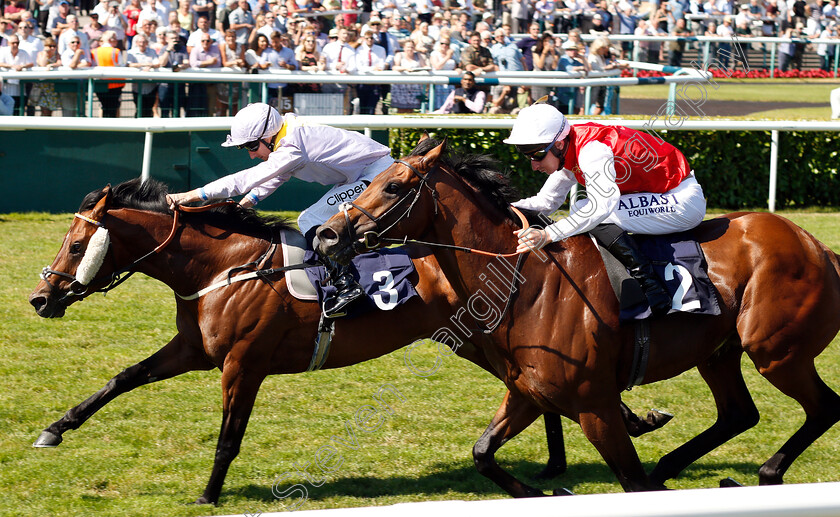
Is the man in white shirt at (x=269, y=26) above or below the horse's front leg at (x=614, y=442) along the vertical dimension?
above

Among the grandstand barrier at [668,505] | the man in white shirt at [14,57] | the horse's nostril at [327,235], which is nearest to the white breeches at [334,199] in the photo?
the horse's nostril at [327,235]

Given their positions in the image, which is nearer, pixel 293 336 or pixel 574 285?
pixel 574 285

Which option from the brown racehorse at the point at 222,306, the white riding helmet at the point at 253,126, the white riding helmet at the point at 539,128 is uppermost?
the white riding helmet at the point at 539,128

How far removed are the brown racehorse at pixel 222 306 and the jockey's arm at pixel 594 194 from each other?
2.41 feet

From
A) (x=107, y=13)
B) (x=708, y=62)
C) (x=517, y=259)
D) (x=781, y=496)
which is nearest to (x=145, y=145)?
(x=107, y=13)

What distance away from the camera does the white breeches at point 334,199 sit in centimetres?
473

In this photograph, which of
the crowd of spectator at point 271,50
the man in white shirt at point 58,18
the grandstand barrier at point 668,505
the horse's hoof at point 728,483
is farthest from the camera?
the man in white shirt at point 58,18

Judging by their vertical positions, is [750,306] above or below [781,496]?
below

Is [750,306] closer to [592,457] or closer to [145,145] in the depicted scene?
[592,457]

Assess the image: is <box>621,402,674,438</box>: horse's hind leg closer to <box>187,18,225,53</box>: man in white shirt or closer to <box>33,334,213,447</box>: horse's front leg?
<box>33,334,213,447</box>: horse's front leg

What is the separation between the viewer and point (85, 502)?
13.8 ft

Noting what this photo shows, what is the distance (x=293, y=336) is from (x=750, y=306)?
77.0 inches

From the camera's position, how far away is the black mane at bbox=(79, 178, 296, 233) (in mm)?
4543

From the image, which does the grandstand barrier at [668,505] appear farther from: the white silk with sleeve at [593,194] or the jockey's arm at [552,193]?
the jockey's arm at [552,193]
